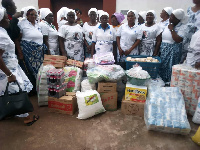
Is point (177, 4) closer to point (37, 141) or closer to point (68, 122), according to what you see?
point (68, 122)

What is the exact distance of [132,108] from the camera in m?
2.89

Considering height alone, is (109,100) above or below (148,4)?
below

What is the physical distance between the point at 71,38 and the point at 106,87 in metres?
1.42

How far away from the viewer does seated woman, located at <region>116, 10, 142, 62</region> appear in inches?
142

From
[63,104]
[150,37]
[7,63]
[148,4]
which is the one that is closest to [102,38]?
[150,37]

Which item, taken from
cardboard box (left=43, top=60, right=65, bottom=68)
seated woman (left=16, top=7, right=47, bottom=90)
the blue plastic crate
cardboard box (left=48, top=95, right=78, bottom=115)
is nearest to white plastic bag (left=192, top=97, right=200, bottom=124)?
the blue plastic crate

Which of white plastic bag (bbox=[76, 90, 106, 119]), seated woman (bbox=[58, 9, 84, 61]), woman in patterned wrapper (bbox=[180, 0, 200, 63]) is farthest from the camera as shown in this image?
seated woman (bbox=[58, 9, 84, 61])

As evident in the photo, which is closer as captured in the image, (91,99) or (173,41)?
(91,99)

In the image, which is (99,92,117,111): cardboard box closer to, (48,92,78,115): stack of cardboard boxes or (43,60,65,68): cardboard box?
(48,92,78,115): stack of cardboard boxes

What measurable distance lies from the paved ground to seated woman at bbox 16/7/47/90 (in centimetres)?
115

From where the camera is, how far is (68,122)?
2.68m

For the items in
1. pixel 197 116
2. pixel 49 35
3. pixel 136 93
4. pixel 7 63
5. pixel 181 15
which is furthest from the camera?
pixel 49 35

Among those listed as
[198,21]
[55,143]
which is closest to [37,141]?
[55,143]

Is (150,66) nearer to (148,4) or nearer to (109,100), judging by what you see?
(109,100)
